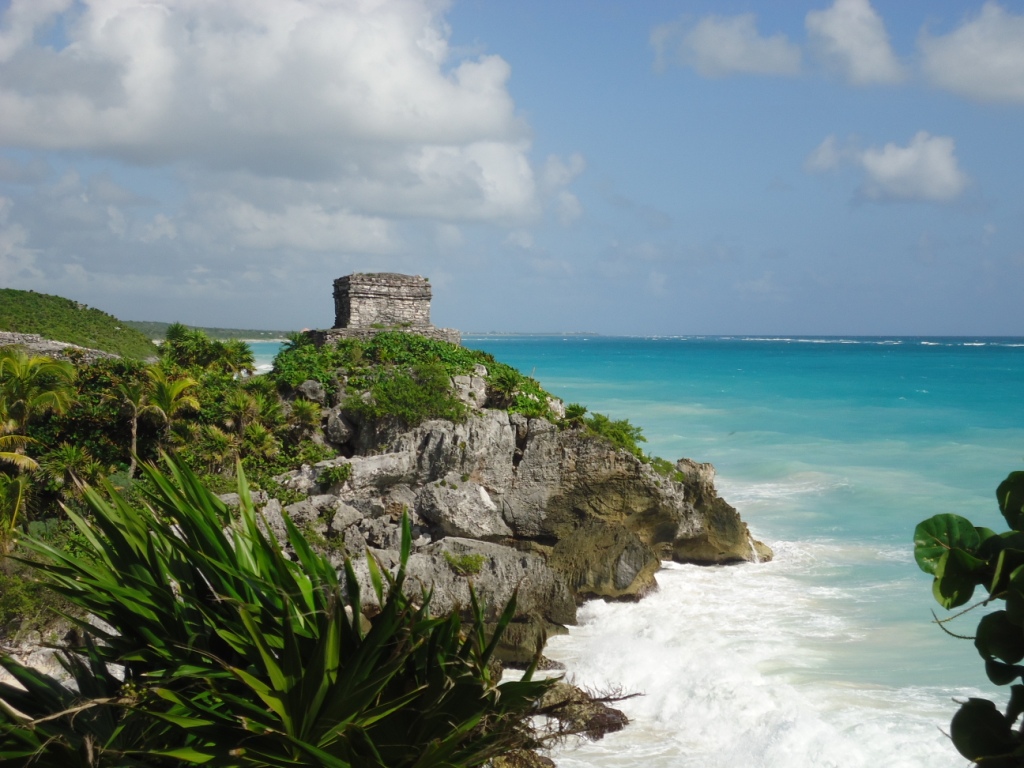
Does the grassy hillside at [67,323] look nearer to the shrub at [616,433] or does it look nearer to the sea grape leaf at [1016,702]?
the shrub at [616,433]

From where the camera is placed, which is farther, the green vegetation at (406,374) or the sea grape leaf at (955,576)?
the green vegetation at (406,374)

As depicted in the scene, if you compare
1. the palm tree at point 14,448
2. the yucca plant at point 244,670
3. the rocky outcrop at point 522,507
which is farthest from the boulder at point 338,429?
the yucca plant at point 244,670

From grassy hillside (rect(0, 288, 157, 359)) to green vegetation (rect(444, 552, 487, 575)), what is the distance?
17211 mm

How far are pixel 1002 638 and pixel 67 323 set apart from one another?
1228 inches

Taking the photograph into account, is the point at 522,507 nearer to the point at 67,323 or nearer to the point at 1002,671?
the point at 1002,671

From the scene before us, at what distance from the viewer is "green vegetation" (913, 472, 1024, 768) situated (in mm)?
2289

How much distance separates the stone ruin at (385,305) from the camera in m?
19.0

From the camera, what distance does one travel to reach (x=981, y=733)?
2.34m

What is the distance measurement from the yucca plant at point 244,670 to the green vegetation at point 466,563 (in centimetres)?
884

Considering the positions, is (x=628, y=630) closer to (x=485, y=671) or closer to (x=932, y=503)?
(x=485, y=671)

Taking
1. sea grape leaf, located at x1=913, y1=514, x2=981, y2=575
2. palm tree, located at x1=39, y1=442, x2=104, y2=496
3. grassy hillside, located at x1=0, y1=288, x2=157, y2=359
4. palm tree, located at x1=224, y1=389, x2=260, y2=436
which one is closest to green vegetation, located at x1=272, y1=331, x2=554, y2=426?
palm tree, located at x1=224, y1=389, x2=260, y2=436

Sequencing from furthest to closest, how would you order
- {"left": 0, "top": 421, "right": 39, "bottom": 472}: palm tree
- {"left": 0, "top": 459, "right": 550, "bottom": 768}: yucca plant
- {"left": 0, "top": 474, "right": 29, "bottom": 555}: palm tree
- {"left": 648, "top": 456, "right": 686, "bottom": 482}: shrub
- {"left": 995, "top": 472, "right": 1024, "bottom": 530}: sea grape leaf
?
{"left": 648, "top": 456, "right": 686, "bottom": 482}: shrub, {"left": 0, "top": 421, "right": 39, "bottom": 472}: palm tree, {"left": 0, "top": 474, "right": 29, "bottom": 555}: palm tree, {"left": 0, "top": 459, "right": 550, "bottom": 768}: yucca plant, {"left": 995, "top": 472, "right": 1024, "bottom": 530}: sea grape leaf

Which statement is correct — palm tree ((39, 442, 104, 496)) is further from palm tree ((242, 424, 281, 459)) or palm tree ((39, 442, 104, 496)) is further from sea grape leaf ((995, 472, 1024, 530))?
sea grape leaf ((995, 472, 1024, 530))

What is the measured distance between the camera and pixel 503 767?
503cm
